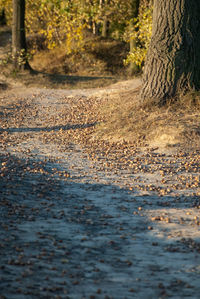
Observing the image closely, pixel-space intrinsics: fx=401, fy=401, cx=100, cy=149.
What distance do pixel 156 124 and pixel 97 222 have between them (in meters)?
5.06

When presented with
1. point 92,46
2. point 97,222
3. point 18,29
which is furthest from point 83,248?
point 92,46

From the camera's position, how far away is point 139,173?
25.3 ft

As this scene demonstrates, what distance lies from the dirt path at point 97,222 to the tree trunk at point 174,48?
8.42 ft

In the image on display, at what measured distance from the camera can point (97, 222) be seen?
550 centimetres

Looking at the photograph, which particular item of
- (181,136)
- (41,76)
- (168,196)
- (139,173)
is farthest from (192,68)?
(41,76)

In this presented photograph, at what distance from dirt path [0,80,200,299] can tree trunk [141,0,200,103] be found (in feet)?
8.42

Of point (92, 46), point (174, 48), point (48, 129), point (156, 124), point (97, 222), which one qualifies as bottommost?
point (48, 129)

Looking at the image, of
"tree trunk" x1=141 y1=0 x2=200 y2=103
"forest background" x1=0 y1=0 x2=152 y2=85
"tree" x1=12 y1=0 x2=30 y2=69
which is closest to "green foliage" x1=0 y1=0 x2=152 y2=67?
"forest background" x1=0 y1=0 x2=152 y2=85

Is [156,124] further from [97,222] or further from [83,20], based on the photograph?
[83,20]

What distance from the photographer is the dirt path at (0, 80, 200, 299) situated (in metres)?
3.93

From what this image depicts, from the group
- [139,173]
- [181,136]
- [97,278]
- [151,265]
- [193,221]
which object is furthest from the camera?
[181,136]

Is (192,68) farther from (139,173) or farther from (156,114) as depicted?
(139,173)

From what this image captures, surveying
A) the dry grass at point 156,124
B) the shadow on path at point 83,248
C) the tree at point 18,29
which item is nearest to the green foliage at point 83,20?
the tree at point 18,29

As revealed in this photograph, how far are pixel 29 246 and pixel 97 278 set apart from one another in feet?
3.29
